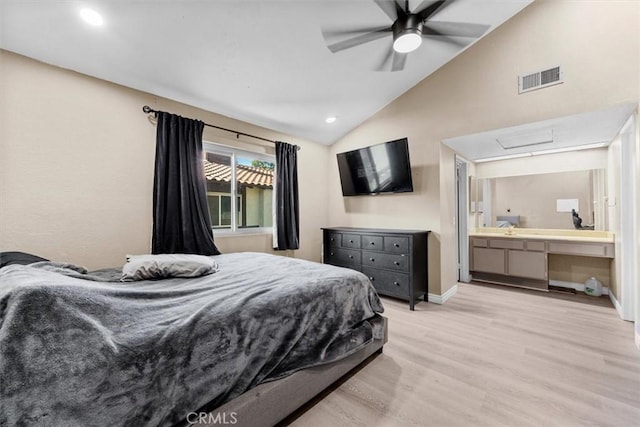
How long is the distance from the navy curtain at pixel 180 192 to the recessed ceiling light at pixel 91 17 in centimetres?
89

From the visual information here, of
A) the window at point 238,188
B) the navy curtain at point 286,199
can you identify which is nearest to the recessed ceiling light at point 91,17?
the window at point 238,188

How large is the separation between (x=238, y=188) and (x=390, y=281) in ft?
7.90

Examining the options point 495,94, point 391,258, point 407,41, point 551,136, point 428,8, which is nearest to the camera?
point 428,8

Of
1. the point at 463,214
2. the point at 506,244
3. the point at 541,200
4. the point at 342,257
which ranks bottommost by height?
the point at 342,257

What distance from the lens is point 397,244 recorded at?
3.29 m

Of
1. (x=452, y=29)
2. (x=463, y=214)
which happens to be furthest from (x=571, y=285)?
(x=452, y=29)

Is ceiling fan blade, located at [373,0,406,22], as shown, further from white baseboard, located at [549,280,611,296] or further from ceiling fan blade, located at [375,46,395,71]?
white baseboard, located at [549,280,611,296]

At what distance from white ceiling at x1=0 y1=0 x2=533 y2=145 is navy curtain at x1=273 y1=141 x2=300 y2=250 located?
2.18 ft

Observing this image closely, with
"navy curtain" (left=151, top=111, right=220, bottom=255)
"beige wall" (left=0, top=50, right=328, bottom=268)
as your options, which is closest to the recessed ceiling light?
"beige wall" (left=0, top=50, right=328, bottom=268)

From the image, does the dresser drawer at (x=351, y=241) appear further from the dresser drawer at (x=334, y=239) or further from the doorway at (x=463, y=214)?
the doorway at (x=463, y=214)

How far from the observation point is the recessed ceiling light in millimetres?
1843

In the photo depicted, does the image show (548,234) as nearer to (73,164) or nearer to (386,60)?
(386,60)

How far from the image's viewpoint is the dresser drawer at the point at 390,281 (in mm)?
3251

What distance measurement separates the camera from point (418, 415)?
5.04 ft
